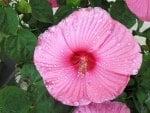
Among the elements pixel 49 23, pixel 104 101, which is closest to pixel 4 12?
pixel 49 23

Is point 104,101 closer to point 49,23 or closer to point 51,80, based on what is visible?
point 51,80

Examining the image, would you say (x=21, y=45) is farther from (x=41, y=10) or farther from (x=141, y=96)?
(x=141, y=96)

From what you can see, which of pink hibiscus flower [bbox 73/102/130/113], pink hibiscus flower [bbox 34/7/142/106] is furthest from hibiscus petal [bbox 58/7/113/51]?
pink hibiscus flower [bbox 73/102/130/113]

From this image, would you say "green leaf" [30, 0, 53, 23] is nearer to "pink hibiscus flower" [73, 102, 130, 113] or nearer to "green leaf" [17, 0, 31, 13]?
"green leaf" [17, 0, 31, 13]

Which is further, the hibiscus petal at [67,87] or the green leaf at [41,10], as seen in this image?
the green leaf at [41,10]

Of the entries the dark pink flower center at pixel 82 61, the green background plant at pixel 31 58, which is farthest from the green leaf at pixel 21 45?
the dark pink flower center at pixel 82 61

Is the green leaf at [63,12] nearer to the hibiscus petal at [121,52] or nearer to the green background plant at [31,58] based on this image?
the green background plant at [31,58]

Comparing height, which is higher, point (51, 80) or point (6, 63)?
point (51, 80)

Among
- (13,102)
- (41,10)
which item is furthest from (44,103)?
(41,10)
